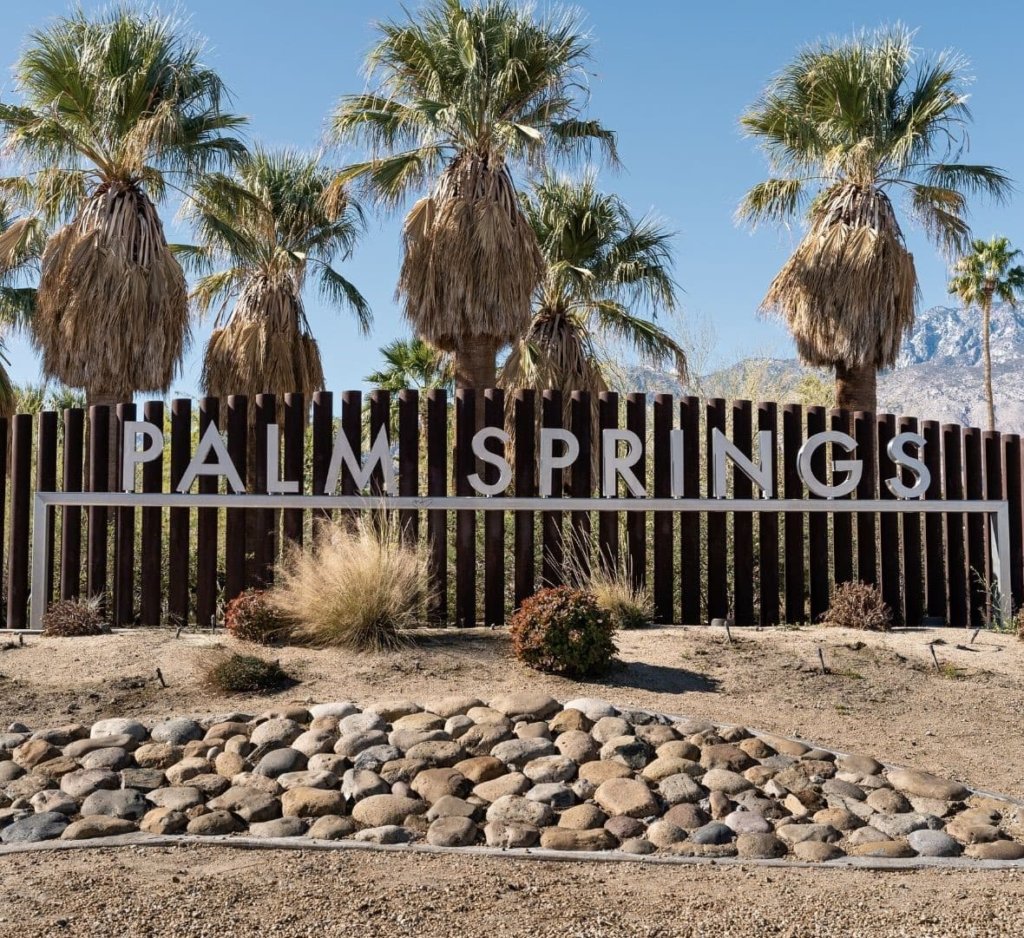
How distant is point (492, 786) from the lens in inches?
245

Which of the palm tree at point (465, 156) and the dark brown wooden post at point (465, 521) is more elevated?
the palm tree at point (465, 156)

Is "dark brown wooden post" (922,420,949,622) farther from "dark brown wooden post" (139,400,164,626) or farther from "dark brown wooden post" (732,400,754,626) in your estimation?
"dark brown wooden post" (139,400,164,626)

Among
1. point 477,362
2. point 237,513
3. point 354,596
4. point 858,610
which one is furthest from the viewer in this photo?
point 477,362

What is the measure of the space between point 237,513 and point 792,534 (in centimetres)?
591

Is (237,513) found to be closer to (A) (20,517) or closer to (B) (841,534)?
(A) (20,517)

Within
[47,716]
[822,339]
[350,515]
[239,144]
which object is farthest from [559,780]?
[239,144]

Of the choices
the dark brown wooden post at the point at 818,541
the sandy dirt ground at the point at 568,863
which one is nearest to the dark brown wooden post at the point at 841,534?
the dark brown wooden post at the point at 818,541

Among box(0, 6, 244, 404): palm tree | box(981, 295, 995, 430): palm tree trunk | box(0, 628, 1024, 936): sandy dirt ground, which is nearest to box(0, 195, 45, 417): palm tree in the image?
box(0, 6, 244, 404): palm tree

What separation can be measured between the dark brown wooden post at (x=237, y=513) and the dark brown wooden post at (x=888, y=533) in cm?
692

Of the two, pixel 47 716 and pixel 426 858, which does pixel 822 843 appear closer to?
pixel 426 858

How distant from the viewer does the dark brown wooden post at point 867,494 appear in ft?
39.2

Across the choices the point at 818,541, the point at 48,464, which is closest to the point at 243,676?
the point at 48,464

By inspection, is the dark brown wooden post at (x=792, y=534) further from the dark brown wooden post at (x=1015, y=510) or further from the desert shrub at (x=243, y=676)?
the desert shrub at (x=243, y=676)

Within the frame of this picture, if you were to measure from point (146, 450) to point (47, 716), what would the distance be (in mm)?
4135
